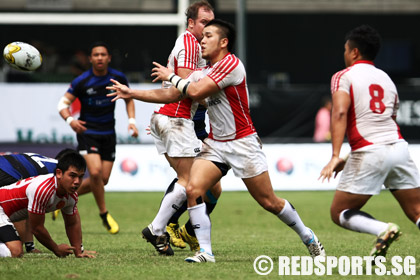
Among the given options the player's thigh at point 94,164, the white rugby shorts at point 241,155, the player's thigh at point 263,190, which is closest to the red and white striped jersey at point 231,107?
the white rugby shorts at point 241,155

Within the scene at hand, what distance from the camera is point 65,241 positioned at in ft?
32.5

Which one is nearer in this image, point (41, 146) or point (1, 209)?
point (1, 209)

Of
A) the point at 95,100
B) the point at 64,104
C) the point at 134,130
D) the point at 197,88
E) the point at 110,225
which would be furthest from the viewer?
the point at 95,100

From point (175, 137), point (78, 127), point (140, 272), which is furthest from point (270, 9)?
point (140, 272)

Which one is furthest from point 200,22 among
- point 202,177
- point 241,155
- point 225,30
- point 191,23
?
point 202,177

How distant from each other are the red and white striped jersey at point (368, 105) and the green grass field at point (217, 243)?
1121mm

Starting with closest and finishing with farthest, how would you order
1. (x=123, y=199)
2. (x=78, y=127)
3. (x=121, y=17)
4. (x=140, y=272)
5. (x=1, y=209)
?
(x=140, y=272), (x=1, y=209), (x=78, y=127), (x=123, y=199), (x=121, y=17)

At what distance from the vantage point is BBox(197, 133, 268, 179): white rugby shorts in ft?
24.7

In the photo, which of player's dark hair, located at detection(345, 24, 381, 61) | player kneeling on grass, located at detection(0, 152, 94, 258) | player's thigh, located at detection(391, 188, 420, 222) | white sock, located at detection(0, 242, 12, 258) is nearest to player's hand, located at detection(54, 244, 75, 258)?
player kneeling on grass, located at detection(0, 152, 94, 258)

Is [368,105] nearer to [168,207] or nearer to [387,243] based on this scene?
[387,243]

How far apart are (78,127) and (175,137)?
111 inches

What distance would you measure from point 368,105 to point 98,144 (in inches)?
216

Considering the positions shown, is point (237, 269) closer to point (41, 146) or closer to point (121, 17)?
point (41, 146)

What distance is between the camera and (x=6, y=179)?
8359 mm
